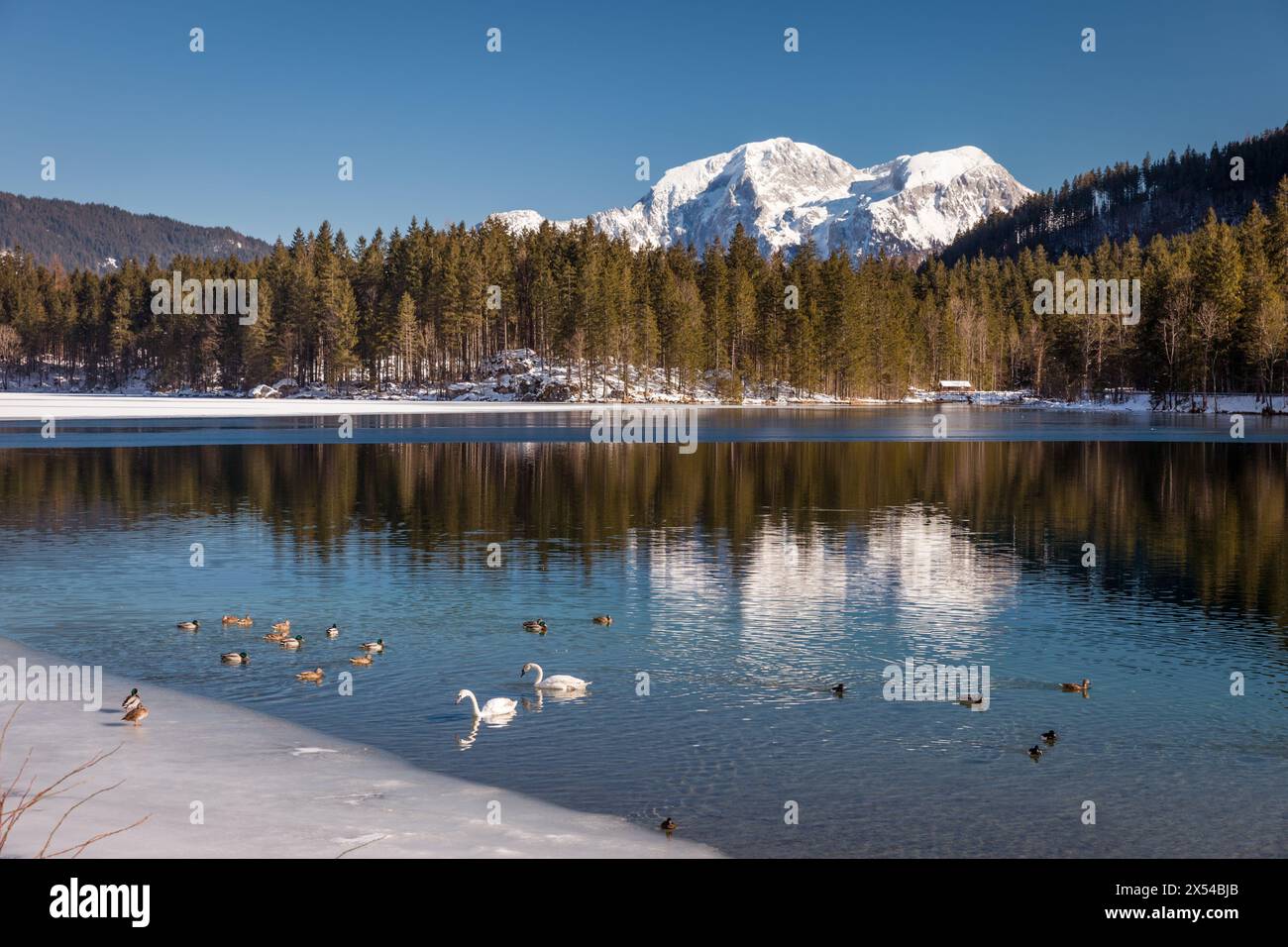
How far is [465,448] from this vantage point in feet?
213

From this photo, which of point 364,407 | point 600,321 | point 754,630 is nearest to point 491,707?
point 754,630

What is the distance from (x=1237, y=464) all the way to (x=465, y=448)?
41667 millimetres

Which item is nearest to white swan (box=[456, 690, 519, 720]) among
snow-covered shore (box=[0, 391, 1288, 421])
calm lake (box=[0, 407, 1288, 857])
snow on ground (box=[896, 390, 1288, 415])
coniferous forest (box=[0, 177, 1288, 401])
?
calm lake (box=[0, 407, 1288, 857])

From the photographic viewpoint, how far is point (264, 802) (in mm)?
11328

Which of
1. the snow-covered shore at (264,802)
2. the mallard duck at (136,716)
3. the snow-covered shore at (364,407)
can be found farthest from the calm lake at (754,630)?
the snow-covered shore at (364,407)

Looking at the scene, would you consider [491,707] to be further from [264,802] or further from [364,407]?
[364,407]

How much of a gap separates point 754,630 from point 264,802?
1055 centimetres

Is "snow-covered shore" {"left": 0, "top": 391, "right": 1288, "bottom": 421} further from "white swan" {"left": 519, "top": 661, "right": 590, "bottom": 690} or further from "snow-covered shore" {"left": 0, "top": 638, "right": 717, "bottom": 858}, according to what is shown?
"white swan" {"left": 519, "top": 661, "right": 590, "bottom": 690}

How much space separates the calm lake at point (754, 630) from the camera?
12.1m

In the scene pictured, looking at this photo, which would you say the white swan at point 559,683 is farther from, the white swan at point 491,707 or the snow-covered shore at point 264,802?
the snow-covered shore at point 264,802

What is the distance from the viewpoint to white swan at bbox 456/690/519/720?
14.7 m

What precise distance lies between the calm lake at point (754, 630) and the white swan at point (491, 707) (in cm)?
33

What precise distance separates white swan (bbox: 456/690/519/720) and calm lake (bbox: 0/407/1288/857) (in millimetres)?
326
